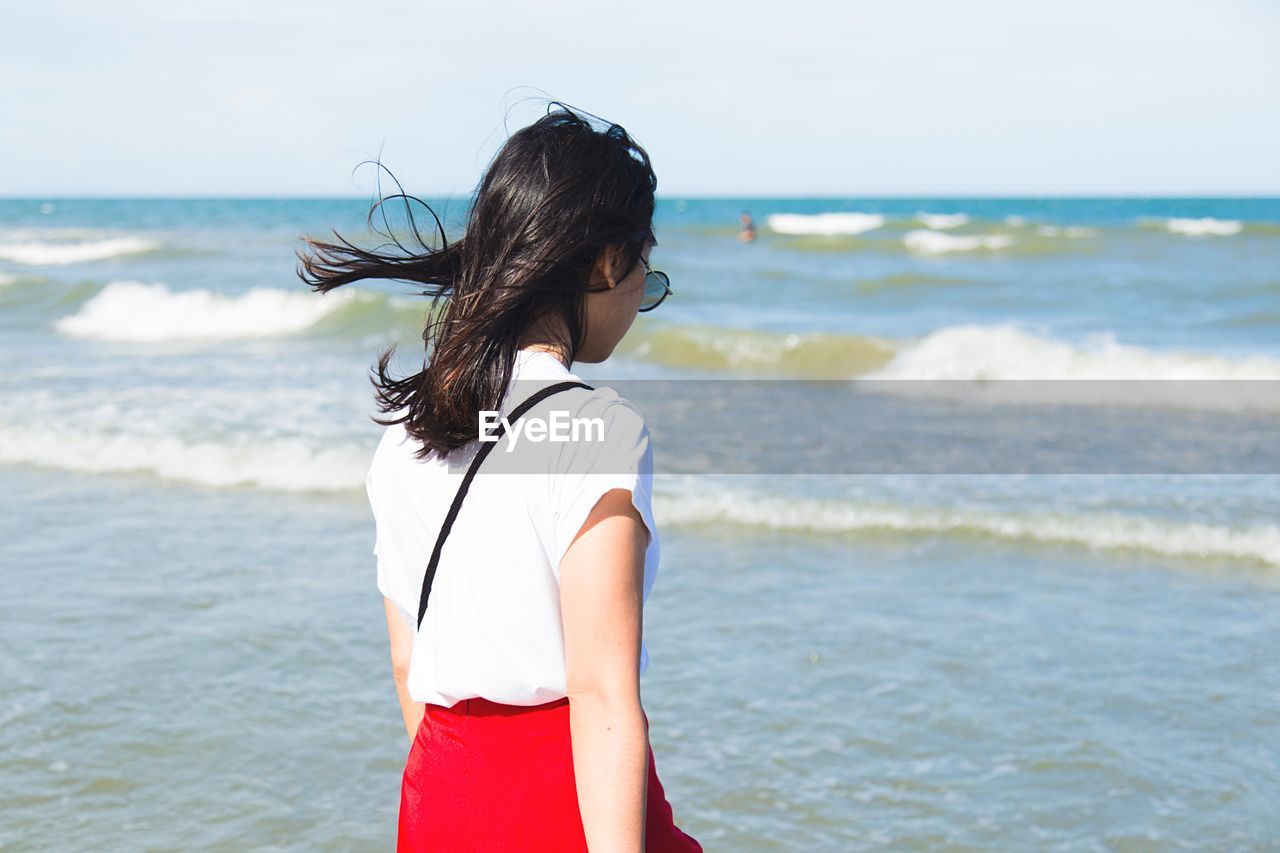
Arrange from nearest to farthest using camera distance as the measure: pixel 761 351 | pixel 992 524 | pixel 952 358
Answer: pixel 992 524 < pixel 952 358 < pixel 761 351

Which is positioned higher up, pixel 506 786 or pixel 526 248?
pixel 526 248

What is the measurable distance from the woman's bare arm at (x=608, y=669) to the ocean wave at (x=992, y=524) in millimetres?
5899

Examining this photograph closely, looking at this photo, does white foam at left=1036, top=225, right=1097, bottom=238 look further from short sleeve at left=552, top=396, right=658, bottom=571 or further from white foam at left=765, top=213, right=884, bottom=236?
short sleeve at left=552, top=396, right=658, bottom=571

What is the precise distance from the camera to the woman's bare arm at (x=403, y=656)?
5.84 ft

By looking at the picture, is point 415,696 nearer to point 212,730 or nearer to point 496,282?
point 496,282

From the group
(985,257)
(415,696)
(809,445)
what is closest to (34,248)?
(985,257)

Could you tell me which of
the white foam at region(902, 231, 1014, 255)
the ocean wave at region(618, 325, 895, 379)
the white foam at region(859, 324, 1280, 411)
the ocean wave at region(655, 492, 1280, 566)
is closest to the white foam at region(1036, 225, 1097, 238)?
the white foam at region(902, 231, 1014, 255)

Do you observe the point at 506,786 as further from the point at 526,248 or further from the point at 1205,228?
the point at 1205,228

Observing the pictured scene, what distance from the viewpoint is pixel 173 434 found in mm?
9641

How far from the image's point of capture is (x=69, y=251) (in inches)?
1316

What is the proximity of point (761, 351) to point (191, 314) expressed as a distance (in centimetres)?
1056

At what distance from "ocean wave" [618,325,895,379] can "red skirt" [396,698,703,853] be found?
14055 millimetres

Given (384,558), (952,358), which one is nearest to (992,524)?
(384,558)

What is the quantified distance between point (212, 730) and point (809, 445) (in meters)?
6.20
